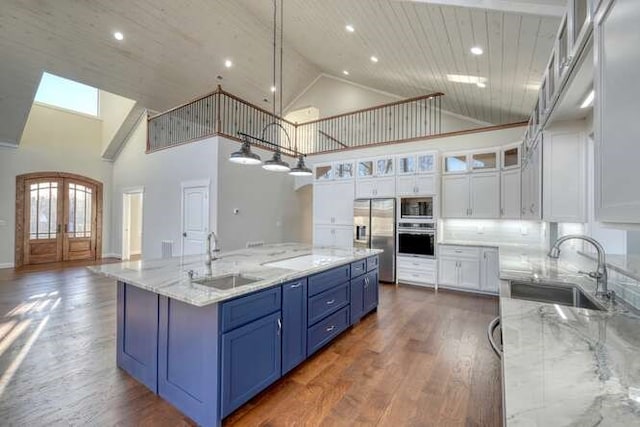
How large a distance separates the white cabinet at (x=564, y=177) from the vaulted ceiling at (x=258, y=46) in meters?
1.05

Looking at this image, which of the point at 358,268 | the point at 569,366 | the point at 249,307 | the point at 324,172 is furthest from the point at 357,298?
the point at 324,172

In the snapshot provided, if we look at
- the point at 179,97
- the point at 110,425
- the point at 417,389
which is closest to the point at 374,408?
the point at 417,389

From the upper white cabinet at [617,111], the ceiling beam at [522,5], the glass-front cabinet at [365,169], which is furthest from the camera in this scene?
the glass-front cabinet at [365,169]

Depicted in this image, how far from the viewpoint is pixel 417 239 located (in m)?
5.29

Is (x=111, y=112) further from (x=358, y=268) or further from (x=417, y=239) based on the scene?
(x=417, y=239)

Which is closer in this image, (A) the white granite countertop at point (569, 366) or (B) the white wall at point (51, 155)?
(A) the white granite countertop at point (569, 366)

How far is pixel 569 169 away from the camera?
2.46 meters

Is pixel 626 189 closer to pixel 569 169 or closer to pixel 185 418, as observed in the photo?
pixel 569 169

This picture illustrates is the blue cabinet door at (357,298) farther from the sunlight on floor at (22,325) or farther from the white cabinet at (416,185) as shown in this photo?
the sunlight on floor at (22,325)

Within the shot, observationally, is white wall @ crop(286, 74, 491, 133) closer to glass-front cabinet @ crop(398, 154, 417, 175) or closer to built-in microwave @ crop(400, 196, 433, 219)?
glass-front cabinet @ crop(398, 154, 417, 175)

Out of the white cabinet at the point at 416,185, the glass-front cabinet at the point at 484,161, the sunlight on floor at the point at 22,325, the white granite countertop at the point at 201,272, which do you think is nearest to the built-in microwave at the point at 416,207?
the white cabinet at the point at 416,185

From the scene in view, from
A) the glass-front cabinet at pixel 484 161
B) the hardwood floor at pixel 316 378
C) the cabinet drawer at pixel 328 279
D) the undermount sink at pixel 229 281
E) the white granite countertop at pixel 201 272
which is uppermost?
the glass-front cabinet at pixel 484 161

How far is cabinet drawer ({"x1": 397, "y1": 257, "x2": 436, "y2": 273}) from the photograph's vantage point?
517 centimetres

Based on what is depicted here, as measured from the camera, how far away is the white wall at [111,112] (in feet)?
24.7
